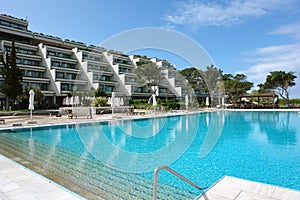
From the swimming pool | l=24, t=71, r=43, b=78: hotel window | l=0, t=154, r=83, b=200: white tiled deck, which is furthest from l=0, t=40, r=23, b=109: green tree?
l=0, t=154, r=83, b=200: white tiled deck

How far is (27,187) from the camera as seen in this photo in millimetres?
3557

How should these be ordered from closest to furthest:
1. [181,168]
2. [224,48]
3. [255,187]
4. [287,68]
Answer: [255,187]
[181,168]
[224,48]
[287,68]

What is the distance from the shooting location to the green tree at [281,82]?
41.0 metres

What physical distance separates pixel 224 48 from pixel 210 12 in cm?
516

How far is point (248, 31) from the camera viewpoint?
1493cm

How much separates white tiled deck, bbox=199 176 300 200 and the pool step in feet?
1.55

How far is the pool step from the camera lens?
3.76 meters

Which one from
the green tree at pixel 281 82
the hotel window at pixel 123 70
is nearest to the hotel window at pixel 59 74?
the hotel window at pixel 123 70

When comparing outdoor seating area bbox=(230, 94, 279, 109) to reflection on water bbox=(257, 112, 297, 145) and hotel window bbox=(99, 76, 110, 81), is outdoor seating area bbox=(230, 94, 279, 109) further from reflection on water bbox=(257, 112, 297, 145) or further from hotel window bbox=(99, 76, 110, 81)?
hotel window bbox=(99, 76, 110, 81)

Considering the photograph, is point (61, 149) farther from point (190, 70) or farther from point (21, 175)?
point (190, 70)

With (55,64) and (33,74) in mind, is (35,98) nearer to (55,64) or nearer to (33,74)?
(33,74)

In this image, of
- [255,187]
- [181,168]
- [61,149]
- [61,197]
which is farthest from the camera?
[61,149]

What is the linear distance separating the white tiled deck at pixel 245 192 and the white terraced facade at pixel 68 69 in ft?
90.3

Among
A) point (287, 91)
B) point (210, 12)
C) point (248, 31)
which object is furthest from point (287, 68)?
point (210, 12)
